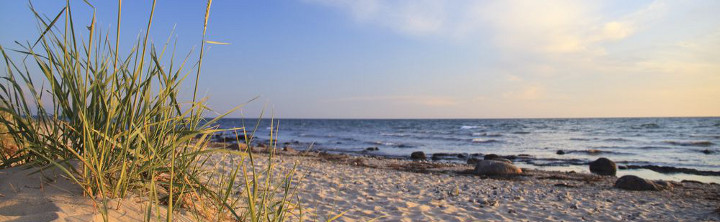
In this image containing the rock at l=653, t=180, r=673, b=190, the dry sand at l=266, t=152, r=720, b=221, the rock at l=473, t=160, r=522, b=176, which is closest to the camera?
the dry sand at l=266, t=152, r=720, b=221

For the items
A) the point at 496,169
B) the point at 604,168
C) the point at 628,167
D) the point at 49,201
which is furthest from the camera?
the point at 628,167

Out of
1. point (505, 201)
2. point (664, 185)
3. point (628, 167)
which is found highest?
point (505, 201)

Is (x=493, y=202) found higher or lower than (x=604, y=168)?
higher

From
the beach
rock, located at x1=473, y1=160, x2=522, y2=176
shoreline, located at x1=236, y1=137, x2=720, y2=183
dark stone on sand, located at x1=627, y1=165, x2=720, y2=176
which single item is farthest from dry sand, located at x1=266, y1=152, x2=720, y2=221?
dark stone on sand, located at x1=627, y1=165, x2=720, y2=176

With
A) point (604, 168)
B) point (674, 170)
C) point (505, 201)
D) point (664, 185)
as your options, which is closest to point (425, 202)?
point (505, 201)

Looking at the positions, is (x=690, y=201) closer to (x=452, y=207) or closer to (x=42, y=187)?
(x=452, y=207)

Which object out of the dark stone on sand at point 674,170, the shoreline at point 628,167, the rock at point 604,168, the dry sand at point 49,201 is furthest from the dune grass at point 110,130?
the dark stone on sand at point 674,170

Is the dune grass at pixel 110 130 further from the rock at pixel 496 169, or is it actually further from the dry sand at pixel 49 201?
the rock at pixel 496 169

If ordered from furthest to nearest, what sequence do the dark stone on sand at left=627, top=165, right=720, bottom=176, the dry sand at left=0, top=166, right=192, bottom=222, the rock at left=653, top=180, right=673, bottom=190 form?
the dark stone on sand at left=627, top=165, right=720, bottom=176, the rock at left=653, top=180, right=673, bottom=190, the dry sand at left=0, top=166, right=192, bottom=222

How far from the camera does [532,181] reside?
10.5 metres

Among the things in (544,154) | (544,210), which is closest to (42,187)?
(544,210)

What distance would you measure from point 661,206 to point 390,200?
5168mm

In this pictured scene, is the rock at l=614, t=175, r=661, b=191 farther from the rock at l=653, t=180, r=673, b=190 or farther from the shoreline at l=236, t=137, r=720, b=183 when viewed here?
the shoreline at l=236, t=137, r=720, b=183

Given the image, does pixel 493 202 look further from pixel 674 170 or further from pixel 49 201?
pixel 674 170
